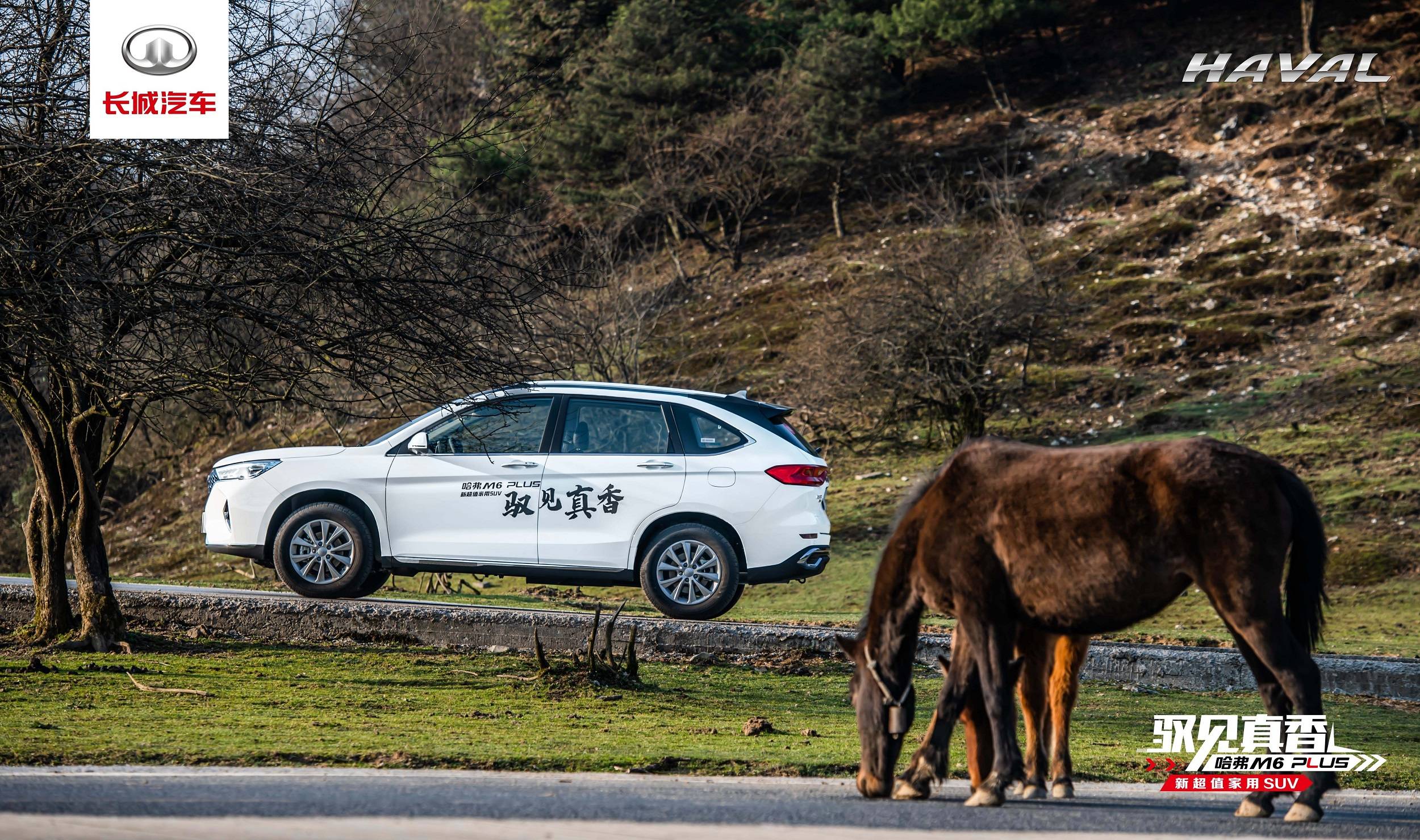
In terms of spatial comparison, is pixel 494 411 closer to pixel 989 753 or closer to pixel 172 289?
pixel 172 289

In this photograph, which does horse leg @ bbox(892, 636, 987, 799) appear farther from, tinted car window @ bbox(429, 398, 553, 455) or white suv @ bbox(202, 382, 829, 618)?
tinted car window @ bbox(429, 398, 553, 455)

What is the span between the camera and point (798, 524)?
1215 centimetres

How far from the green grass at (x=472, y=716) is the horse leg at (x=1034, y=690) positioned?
1.17 m

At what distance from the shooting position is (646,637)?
1186 centimetres

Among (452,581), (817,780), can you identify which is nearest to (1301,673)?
(817,780)

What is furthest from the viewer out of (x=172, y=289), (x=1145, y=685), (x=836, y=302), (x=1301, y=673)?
(x=836, y=302)

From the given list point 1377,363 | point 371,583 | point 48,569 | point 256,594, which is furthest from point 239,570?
point 1377,363

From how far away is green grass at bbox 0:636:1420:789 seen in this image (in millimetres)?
7441

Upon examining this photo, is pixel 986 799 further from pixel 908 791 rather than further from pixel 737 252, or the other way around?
pixel 737 252

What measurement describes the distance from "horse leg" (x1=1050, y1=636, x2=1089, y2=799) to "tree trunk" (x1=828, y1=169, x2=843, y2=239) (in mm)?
38863

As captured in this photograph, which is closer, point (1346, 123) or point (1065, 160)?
point (1346, 123)

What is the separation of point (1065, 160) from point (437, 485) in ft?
126

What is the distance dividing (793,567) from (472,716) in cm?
403

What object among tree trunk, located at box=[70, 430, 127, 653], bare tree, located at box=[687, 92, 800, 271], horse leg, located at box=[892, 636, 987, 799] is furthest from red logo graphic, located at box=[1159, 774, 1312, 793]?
bare tree, located at box=[687, 92, 800, 271]
